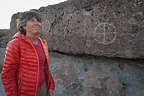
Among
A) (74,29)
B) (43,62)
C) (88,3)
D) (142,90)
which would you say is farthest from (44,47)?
(142,90)

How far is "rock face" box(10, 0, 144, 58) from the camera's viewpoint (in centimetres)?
150

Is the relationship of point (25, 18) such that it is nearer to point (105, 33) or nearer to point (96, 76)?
point (105, 33)

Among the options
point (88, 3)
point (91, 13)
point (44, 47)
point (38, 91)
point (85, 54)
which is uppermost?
point (88, 3)

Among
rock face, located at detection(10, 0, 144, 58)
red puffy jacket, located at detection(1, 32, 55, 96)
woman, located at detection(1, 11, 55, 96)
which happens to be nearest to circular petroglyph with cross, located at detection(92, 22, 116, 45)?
rock face, located at detection(10, 0, 144, 58)

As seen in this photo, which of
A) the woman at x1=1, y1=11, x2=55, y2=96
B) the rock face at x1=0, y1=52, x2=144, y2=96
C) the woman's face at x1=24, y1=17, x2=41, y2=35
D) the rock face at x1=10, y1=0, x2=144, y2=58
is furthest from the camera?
the rock face at x1=0, y1=52, x2=144, y2=96

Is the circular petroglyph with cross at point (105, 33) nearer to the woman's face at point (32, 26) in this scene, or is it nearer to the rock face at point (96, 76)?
the rock face at point (96, 76)

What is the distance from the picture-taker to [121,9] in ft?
5.18

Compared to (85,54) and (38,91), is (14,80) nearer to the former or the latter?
(38,91)

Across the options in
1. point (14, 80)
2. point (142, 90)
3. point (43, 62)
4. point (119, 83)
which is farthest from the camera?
point (119, 83)

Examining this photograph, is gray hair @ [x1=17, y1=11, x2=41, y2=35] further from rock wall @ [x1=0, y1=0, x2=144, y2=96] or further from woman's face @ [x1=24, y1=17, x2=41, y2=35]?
rock wall @ [x1=0, y1=0, x2=144, y2=96]

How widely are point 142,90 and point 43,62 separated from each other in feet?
3.49

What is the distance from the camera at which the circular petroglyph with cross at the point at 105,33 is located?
5.39ft

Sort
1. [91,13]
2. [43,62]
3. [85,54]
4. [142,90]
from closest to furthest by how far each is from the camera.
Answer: [43,62] → [142,90] → [91,13] → [85,54]

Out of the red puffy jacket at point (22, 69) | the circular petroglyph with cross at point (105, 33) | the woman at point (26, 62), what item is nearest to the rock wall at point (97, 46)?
the circular petroglyph with cross at point (105, 33)
